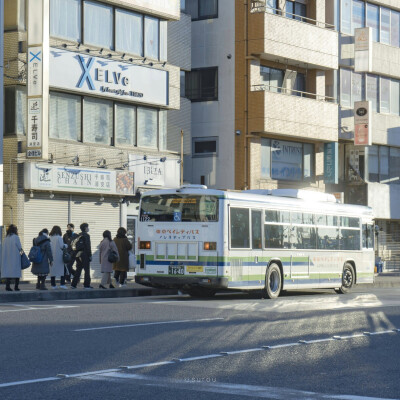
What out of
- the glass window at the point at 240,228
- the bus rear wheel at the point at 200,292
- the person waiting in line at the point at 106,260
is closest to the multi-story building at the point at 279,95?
the person waiting in line at the point at 106,260

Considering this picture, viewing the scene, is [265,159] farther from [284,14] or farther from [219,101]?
[284,14]

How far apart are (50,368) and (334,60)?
33510 mm

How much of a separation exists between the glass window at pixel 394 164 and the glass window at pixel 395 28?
5172 mm

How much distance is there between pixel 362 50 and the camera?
141ft

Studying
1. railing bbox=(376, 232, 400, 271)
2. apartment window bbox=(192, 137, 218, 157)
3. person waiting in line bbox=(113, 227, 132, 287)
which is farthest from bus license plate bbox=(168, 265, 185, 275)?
railing bbox=(376, 232, 400, 271)

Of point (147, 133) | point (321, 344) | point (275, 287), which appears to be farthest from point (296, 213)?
point (321, 344)

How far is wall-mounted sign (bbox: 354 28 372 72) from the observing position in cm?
4272

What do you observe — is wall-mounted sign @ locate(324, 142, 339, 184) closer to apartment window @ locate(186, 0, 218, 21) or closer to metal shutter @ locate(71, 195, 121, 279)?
apartment window @ locate(186, 0, 218, 21)

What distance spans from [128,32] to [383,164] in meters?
17.8

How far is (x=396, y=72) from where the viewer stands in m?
47.1

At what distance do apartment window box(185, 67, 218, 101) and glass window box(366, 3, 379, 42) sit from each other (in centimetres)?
990

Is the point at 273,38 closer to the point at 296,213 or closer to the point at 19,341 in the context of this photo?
the point at 296,213

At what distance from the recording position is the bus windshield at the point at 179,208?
23.3m

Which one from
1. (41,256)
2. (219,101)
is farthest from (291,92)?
(41,256)
